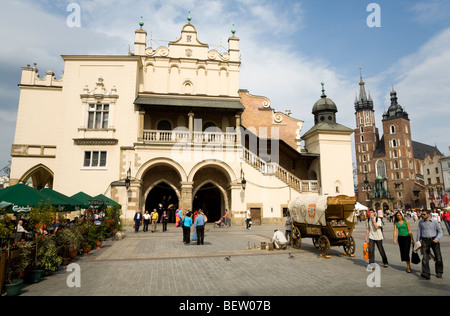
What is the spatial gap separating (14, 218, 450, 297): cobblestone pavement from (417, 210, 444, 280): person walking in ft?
0.96

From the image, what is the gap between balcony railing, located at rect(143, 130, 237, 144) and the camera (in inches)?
991

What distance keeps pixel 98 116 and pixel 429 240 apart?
2566cm

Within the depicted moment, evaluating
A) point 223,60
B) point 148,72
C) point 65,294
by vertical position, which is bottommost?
point 65,294

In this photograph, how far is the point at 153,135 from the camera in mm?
25297

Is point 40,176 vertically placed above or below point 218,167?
below

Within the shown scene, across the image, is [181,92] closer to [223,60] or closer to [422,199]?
[223,60]

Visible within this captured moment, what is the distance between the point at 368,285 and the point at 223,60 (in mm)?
26677

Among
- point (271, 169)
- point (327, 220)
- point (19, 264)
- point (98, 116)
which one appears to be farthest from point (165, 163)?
point (19, 264)

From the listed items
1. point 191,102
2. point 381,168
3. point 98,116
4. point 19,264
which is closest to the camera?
point 19,264

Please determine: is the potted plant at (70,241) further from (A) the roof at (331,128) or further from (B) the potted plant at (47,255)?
(A) the roof at (331,128)

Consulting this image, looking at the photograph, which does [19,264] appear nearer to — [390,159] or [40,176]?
[40,176]

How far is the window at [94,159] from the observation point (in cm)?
2469

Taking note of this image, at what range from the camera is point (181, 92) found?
28500 mm

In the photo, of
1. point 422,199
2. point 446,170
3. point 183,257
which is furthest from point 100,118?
point 422,199
